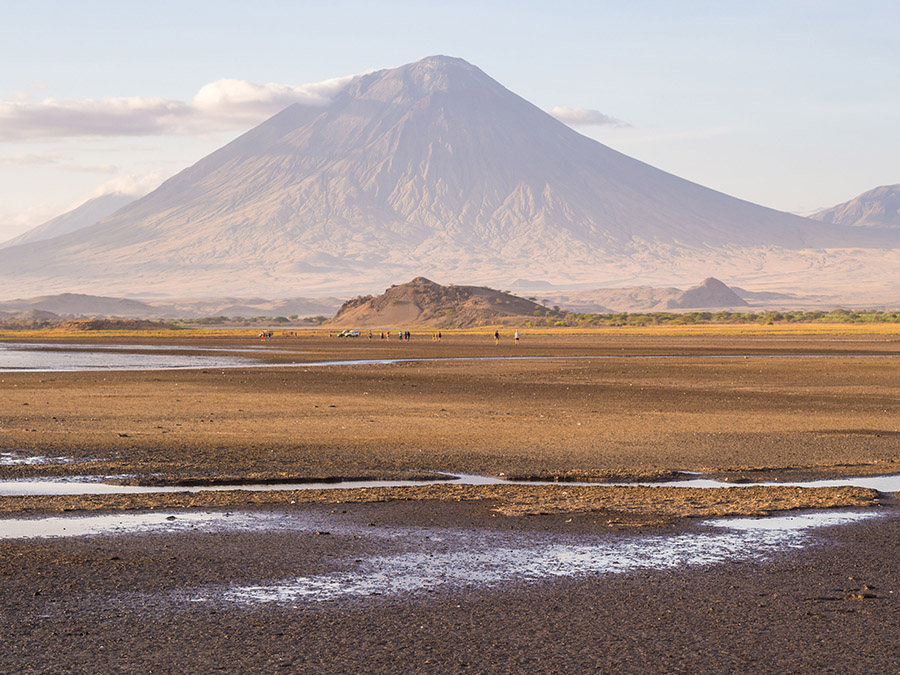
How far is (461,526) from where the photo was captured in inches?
480

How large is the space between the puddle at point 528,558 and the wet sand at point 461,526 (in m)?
0.27

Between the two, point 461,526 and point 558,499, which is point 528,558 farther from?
point 558,499

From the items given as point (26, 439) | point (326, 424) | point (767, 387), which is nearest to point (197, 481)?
point (26, 439)

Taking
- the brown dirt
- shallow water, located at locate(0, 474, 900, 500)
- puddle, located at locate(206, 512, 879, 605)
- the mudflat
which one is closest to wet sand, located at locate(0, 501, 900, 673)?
puddle, located at locate(206, 512, 879, 605)

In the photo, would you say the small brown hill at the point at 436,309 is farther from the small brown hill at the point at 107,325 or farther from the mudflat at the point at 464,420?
the mudflat at the point at 464,420

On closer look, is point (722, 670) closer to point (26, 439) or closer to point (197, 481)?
point (197, 481)

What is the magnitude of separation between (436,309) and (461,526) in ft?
394

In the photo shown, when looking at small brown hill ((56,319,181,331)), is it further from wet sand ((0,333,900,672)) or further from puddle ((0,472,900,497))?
puddle ((0,472,900,497))

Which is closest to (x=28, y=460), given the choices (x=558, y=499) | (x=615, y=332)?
(x=558, y=499)

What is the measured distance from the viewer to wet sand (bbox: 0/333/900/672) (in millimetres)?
7863

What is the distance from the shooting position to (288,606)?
8922 millimetres

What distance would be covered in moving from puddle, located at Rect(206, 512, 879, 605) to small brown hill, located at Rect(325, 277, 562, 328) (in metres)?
113

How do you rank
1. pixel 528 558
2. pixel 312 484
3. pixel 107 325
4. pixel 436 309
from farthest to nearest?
pixel 436 309, pixel 107 325, pixel 312 484, pixel 528 558

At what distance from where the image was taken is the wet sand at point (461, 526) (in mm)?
7863
